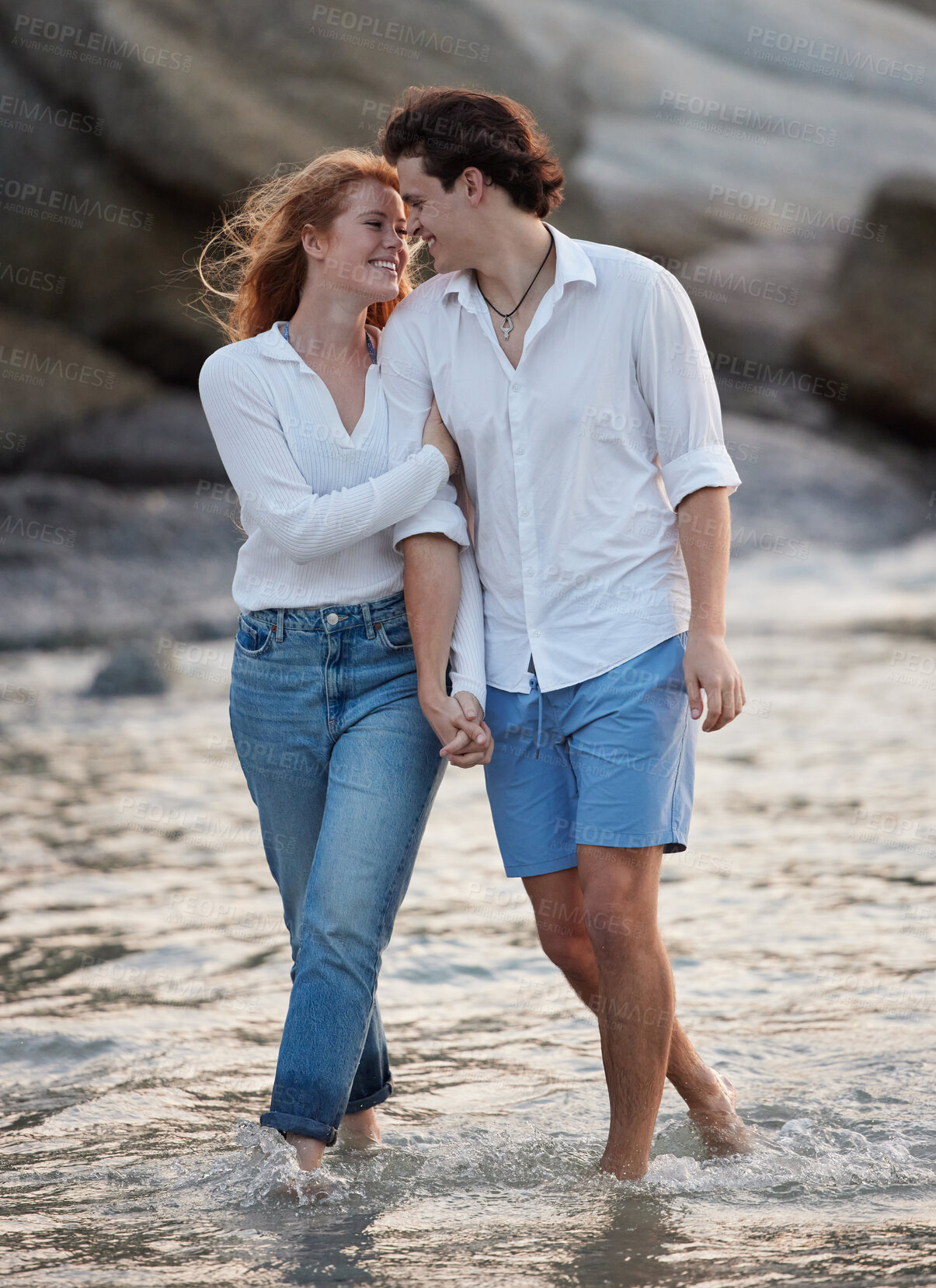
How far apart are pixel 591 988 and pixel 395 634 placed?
33.0 inches

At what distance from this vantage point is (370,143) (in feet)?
42.5

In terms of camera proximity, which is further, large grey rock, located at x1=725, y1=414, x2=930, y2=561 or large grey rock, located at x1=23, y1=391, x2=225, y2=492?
large grey rock, located at x1=725, y1=414, x2=930, y2=561

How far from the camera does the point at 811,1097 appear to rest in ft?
10.8

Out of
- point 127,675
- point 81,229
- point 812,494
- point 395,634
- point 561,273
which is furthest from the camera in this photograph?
point 812,494

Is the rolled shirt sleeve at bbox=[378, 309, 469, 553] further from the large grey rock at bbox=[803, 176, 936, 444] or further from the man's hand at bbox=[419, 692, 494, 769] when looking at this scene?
the large grey rock at bbox=[803, 176, 936, 444]

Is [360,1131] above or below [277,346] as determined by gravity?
below

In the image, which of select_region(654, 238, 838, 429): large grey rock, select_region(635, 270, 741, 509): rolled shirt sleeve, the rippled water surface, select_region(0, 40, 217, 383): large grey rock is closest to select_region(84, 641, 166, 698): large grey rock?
the rippled water surface

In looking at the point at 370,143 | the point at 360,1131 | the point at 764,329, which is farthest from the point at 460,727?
the point at 764,329

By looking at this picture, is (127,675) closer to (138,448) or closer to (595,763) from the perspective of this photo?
(138,448)

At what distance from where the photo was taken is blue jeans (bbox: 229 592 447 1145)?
2744mm

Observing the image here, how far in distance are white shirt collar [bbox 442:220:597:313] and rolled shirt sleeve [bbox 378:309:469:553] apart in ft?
0.40

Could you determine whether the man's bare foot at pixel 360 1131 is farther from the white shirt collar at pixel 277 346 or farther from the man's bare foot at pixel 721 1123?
the white shirt collar at pixel 277 346

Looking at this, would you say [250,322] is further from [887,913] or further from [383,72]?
[383,72]

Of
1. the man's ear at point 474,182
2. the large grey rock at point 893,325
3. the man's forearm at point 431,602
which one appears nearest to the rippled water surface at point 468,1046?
the man's forearm at point 431,602
